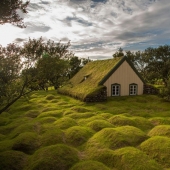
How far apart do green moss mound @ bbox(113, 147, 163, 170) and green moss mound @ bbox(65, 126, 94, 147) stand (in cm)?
338

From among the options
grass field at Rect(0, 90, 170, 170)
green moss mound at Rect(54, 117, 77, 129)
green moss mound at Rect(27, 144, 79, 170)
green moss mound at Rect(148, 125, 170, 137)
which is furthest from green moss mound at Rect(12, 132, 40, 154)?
green moss mound at Rect(148, 125, 170, 137)

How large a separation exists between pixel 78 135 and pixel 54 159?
4066 millimetres

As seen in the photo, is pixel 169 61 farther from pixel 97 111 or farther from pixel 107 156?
pixel 107 156

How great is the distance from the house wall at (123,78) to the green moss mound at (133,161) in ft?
65.9

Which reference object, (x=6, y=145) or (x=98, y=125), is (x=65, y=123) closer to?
(x=98, y=125)

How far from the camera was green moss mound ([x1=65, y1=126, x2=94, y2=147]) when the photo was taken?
13122 millimetres

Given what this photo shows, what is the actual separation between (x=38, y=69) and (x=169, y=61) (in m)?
57.3

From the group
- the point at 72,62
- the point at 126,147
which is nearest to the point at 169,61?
the point at 72,62

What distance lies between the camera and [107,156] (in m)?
10.4

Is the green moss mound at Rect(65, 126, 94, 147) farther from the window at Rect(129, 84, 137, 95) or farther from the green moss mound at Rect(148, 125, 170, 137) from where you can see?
the window at Rect(129, 84, 137, 95)

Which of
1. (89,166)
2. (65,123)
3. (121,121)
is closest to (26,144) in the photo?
(65,123)

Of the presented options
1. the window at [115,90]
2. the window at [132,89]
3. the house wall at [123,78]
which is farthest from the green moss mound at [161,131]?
the window at [132,89]

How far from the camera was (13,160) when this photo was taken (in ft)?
34.0

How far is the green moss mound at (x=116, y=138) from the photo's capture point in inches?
473
